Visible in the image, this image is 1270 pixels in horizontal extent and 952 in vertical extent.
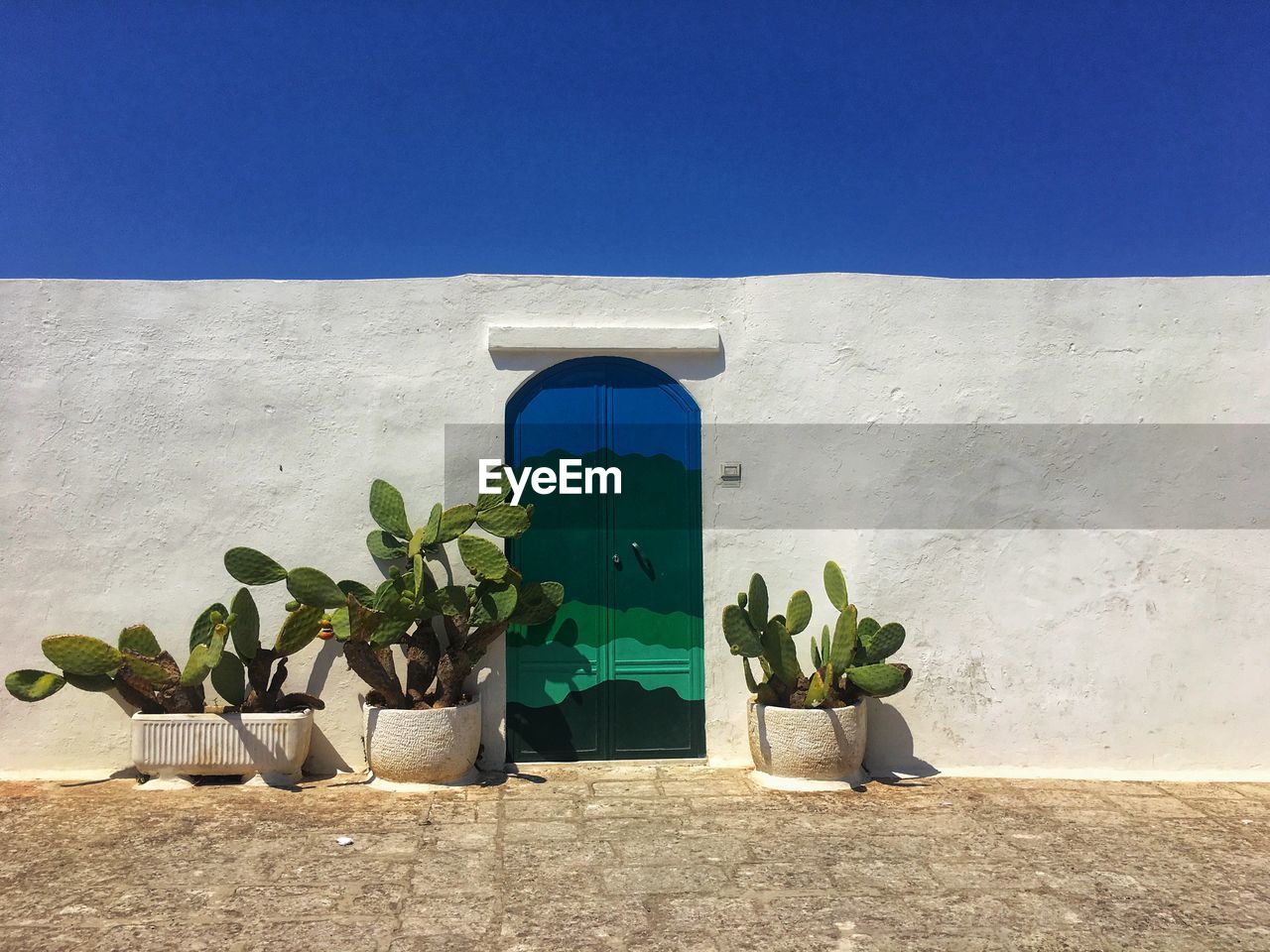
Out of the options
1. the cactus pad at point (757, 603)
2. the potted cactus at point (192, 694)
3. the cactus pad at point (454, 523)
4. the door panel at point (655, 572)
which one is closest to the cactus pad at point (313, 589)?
the potted cactus at point (192, 694)

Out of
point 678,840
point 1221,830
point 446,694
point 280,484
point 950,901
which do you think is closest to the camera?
point 950,901

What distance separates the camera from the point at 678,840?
14.1ft

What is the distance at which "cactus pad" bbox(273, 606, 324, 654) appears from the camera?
16.9 ft

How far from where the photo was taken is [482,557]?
517 cm

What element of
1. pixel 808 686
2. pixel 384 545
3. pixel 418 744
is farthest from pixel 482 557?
pixel 808 686

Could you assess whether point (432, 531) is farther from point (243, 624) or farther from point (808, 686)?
point (808, 686)

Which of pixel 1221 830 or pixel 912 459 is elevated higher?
pixel 912 459

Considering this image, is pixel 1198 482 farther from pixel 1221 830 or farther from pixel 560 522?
pixel 560 522

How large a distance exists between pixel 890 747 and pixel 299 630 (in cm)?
348

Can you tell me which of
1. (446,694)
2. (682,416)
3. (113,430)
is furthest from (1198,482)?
(113,430)

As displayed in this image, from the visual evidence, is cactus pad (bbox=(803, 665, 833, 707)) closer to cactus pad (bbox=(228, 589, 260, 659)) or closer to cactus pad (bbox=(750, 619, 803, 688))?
cactus pad (bbox=(750, 619, 803, 688))

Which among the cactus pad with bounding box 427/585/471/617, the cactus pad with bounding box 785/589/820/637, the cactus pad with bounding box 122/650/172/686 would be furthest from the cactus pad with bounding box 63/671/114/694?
the cactus pad with bounding box 785/589/820/637

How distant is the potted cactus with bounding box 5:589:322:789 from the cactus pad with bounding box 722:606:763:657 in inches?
88.5

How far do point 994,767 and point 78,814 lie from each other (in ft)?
16.4
